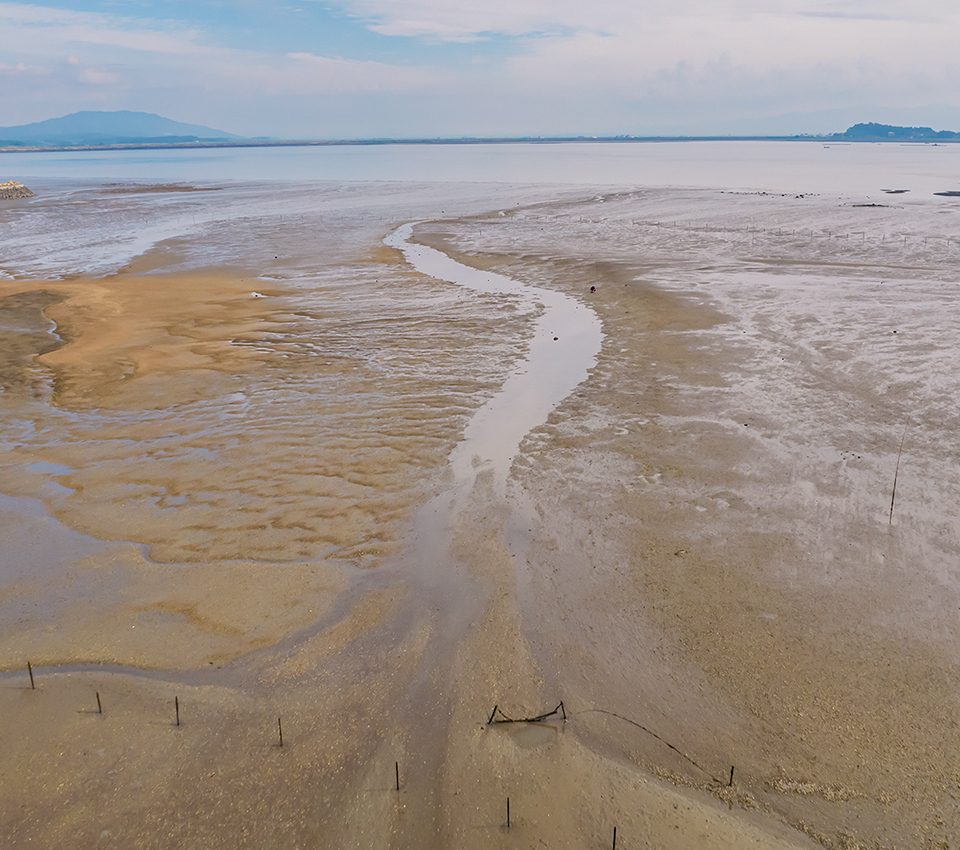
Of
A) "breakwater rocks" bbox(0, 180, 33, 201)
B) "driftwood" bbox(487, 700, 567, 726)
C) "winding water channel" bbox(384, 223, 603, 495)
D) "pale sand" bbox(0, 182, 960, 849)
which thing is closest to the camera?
"pale sand" bbox(0, 182, 960, 849)

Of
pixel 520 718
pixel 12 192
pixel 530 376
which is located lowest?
pixel 520 718

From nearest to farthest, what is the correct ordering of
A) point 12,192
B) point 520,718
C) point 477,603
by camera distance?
point 520,718 < point 477,603 < point 12,192

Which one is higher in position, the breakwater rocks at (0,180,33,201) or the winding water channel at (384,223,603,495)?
the breakwater rocks at (0,180,33,201)

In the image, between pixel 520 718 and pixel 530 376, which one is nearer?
pixel 520 718

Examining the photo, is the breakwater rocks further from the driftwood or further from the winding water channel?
the driftwood

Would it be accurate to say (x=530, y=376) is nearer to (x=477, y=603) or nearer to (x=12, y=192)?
(x=477, y=603)

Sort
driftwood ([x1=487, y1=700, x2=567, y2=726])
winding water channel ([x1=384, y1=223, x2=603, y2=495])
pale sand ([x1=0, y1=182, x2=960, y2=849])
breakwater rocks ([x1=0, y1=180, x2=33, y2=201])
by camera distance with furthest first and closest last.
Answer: breakwater rocks ([x1=0, y1=180, x2=33, y2=201])
winding water channel ([x1=384, y1=223, x2=603, y2=495])
driftwood ([x1=487, y1=700, x2=567, y2=726])
pale sand ([x1=0, y1=182, x2=960, y2=849])

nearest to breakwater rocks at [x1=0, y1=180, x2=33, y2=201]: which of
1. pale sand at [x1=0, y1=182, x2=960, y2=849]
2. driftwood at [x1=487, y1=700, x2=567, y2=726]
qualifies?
pale sand at [x1=0, y1=182, x2=960, y2=849]

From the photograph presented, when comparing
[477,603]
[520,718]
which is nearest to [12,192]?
[477,603]

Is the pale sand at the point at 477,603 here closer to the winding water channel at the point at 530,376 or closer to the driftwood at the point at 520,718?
the driftwood at the point at 520,718
